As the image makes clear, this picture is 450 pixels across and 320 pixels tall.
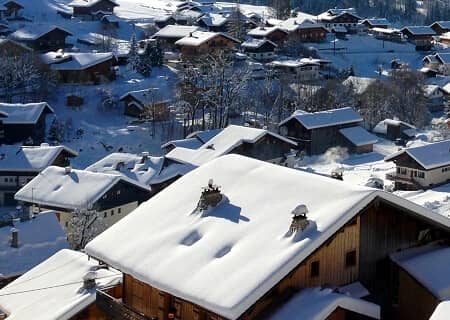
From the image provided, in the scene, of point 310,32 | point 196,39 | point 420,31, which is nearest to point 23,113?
point 196,39

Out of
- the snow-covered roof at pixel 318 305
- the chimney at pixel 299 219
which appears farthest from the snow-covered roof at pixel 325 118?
the snow-covered roof at pixel 318 305

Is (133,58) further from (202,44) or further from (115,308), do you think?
(115,308)

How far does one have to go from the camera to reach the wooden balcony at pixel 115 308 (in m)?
9.23

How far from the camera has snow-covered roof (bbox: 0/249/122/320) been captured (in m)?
10.5

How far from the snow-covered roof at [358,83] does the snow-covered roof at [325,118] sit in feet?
25.4

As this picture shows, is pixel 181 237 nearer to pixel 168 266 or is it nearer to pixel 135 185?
pixel 168 266

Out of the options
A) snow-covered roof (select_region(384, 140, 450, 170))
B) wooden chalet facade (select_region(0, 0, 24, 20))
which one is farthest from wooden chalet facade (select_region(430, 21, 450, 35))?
snow-covered roof (select_region(384, 140, 450, 170))

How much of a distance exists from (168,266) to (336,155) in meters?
32.4

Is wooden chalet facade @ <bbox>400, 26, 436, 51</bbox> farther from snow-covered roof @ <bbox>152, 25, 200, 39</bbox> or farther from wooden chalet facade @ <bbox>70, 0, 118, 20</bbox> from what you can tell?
wooden chalet facade @ <bbox>70, 0, 118, 20</bbox>

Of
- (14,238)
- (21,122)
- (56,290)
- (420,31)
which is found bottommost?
(420,31)

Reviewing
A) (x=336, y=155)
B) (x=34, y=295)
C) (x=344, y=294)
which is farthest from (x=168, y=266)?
(x=336, y=155)

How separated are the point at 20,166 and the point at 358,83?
1075 inches

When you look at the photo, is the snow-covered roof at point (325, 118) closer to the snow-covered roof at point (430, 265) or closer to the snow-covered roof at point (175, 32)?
the snow-covered roof at point (175, 32)

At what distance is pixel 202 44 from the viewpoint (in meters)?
53.8
